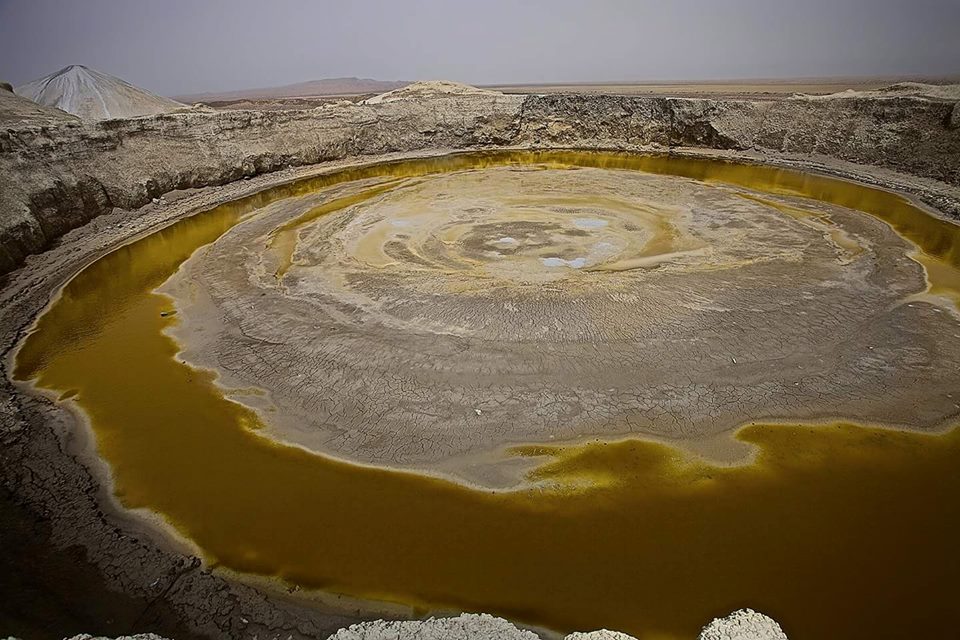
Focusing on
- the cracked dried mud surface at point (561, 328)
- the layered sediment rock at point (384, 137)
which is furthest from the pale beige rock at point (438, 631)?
the layered sediment rock at point (384, 137)

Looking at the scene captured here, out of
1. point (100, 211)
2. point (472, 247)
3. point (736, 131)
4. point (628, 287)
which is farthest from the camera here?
point (736, 131)

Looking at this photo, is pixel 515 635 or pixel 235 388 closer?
pixel 515 635

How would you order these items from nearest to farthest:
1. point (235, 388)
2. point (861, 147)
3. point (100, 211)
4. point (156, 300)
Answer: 1. point (235, 388)
2. point (156, 300)
3. point (100, 211)
4. point (861, 147)

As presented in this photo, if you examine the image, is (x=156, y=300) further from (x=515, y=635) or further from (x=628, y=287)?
(x=515, y=635)

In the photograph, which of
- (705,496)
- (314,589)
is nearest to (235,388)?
(314,589)

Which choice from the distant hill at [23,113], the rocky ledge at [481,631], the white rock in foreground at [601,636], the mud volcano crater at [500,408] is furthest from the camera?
the distant hill at [23,113]

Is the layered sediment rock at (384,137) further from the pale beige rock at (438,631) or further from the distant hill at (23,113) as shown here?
the pale beige rock at (438,631)
